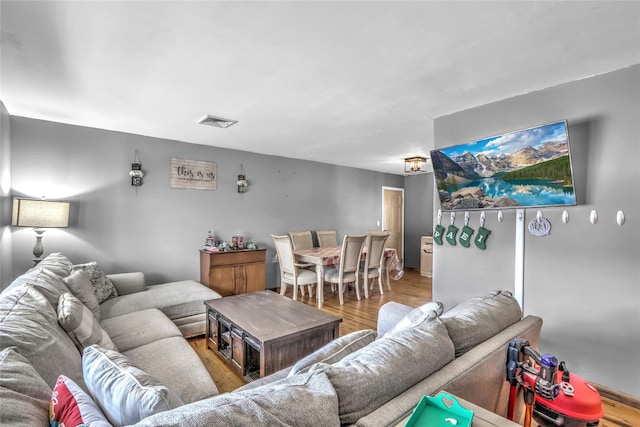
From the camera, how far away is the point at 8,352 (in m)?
0.95

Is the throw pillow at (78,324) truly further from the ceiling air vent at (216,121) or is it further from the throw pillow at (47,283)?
the ceiling air vent at (216,121)

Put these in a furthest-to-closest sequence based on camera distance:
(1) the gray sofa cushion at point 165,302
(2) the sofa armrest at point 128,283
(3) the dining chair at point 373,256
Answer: (3) the dining chair at point 373,256, (2) the sofa armrest at point 128,283, (1) the gray sofa cushion at point 165,302

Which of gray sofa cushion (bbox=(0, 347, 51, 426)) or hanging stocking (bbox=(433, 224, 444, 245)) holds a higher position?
hanging stocking (bbox=(433, 224, 444, 245))

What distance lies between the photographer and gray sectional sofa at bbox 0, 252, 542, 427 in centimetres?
73

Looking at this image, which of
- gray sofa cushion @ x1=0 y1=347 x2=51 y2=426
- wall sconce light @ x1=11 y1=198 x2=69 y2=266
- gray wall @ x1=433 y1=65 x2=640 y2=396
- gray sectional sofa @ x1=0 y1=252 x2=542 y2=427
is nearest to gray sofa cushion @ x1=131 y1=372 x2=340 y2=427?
gray sectional sofa @ x1=0 y1=252 x2=542 y2=427

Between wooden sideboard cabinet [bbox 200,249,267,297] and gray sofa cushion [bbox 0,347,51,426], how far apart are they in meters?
3.06

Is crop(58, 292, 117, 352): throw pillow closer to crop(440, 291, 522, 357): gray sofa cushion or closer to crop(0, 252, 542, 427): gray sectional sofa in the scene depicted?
crop(0, 252, 542, 427): gray sectional sofa

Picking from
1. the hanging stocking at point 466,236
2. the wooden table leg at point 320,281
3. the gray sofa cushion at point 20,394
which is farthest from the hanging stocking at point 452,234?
the gray sofa cushion at point 20,394

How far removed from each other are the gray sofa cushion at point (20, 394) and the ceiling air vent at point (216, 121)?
2.54 m

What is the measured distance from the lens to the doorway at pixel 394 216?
6.91 m

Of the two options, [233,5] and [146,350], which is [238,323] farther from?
[233,5]

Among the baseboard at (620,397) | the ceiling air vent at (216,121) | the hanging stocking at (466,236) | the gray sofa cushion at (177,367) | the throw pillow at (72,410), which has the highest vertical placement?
the ceiling air vent at (216,121)

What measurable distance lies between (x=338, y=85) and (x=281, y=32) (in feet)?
2.49

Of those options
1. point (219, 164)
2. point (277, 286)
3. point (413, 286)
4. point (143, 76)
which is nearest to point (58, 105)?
point (143, 76)
